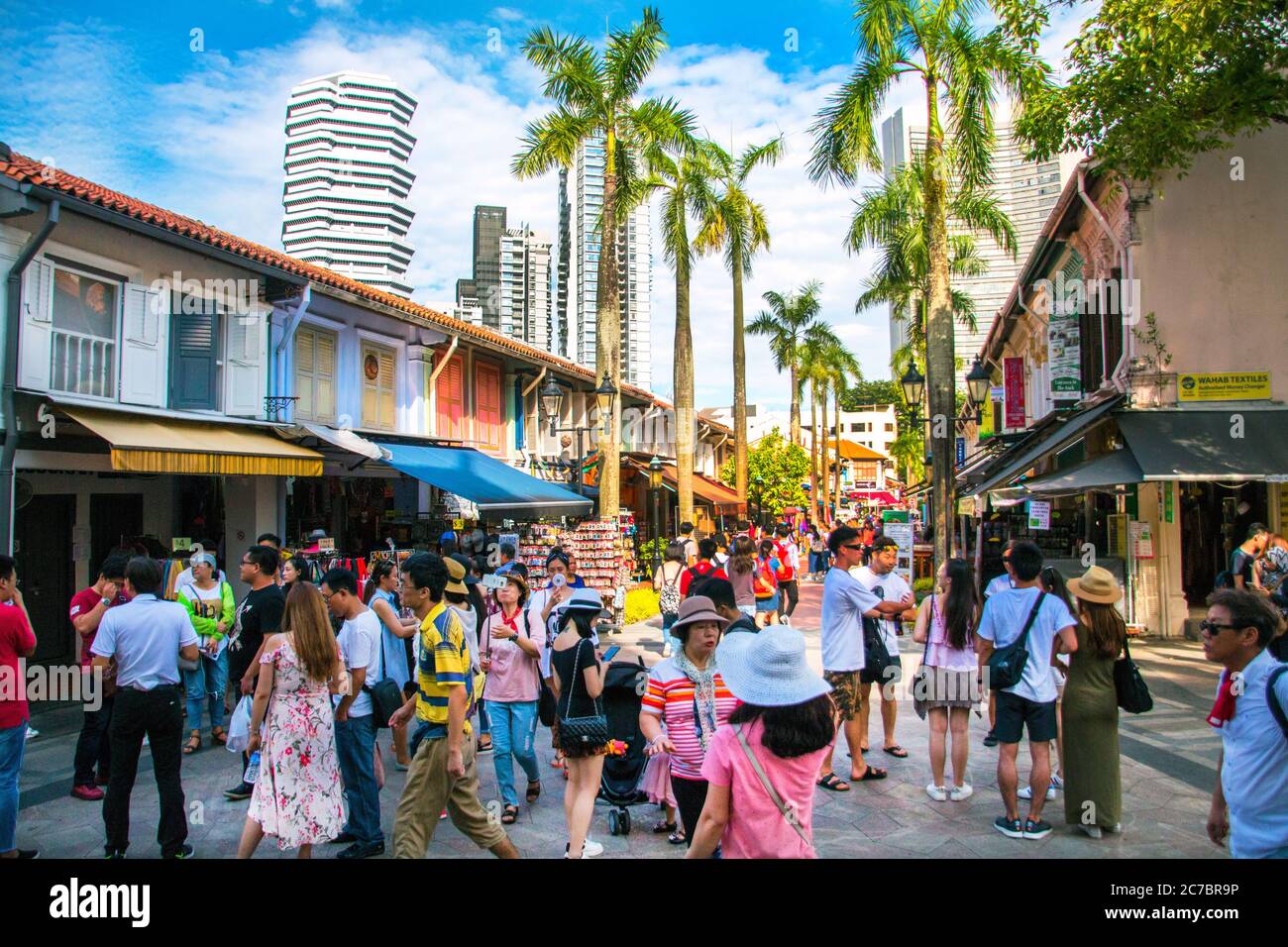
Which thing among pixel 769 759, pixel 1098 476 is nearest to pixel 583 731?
pixel 769 759

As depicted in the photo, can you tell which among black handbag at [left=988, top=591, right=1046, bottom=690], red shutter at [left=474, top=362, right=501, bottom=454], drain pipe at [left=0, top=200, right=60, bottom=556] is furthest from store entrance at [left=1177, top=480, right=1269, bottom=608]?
drain pipe at [left=0, top=200, right=60, bottom=556]

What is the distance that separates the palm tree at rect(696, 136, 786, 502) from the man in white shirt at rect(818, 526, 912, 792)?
17.6m

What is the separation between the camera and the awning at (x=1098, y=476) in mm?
11094

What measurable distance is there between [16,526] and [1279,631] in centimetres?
1303

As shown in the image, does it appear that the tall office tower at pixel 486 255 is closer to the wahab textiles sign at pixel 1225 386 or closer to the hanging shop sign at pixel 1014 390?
the hanging shop sign at pixel 1014 390

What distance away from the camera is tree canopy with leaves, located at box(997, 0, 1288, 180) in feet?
31.3

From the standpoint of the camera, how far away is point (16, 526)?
10.8 m

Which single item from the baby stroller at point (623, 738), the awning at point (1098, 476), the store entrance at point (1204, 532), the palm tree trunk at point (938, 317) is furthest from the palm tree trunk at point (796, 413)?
the baby stroller at point (623, 738)

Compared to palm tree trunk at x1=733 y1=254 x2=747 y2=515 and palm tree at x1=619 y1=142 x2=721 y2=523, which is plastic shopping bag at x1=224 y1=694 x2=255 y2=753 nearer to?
palm tree at x1=619 y1=142 x2=721 y2=523

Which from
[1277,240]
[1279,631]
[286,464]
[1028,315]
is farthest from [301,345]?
[1028,315]

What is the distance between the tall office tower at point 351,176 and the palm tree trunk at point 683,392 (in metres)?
38.1

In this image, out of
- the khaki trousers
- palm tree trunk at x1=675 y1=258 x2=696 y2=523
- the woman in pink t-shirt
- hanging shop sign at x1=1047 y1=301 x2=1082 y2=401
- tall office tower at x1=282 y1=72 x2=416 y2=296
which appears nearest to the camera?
the woman in pink t-shirt

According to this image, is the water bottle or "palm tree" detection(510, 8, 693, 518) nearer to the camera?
the water bottle
